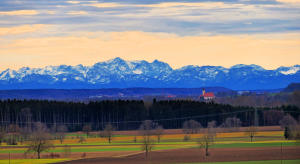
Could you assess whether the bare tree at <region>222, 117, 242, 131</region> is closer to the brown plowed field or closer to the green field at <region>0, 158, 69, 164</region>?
the brown plowed field

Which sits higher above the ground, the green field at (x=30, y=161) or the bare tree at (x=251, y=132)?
the bare tree at (x=251, y=132)

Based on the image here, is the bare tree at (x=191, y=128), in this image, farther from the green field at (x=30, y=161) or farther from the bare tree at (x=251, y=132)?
the green field at (x=30, y=161)

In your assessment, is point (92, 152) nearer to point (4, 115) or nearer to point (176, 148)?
point (176, 148)

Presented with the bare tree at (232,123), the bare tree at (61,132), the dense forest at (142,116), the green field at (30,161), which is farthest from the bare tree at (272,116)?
the green field at (30,161)

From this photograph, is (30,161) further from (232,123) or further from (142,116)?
(142,116)

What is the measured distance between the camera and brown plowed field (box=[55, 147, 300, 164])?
292 ft

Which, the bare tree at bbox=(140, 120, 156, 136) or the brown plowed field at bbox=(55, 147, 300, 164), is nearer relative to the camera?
the brown plowed field at bbox=(55, 147, 300, 164)

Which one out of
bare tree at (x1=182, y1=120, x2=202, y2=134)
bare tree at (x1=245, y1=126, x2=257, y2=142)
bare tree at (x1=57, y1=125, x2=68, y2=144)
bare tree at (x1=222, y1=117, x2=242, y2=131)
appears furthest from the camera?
bare tree at (x1=222, y1=117, x2=242, y2=131)

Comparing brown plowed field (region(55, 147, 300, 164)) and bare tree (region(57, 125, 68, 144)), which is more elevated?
bare tree (region(57, 125, 68, 144))

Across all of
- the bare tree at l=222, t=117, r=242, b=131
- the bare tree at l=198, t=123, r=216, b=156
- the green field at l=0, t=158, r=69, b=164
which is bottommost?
the green field at l=0, t=158, r=69, b=164

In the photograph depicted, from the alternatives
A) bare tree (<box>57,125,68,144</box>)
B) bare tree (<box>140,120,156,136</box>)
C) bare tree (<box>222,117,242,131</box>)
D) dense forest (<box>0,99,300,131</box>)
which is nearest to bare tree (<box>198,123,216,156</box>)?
bare tree (<box>140,120,156,136</box>)

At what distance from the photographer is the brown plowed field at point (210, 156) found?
89.0m

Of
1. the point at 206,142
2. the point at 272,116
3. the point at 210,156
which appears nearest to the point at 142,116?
the point at 272,116

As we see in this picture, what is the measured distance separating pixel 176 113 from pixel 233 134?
44.8 m
